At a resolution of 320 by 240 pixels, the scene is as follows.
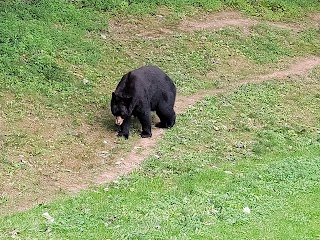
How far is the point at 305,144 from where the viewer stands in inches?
464

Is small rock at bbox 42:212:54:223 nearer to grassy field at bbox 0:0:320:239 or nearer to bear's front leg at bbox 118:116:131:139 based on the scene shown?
grassy field at bbox 0:0:320:239

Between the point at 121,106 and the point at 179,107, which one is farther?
the point at 179,107

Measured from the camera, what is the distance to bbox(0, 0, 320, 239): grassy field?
26.9ft

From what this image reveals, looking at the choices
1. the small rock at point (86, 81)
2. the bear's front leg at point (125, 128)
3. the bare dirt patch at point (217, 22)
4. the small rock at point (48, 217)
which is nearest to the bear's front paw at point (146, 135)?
the bear's front leg at point (125, 128)

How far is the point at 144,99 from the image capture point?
11.3 m

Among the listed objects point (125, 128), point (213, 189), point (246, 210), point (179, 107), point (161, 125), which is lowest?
point (179, 107)

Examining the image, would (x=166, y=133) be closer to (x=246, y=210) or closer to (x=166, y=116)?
(x=166, y=116)

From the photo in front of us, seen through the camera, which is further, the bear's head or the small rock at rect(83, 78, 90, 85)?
the small rock at rect(83, 78, 90, 85)

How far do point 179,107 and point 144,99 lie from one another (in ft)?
6.43

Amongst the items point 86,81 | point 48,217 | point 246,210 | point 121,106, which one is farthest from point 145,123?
point 48,217

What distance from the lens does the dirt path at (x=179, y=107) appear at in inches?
389

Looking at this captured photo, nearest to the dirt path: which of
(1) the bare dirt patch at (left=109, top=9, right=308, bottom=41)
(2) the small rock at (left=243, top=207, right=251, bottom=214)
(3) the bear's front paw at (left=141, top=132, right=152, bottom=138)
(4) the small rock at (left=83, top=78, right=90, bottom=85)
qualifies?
(3) the bear's front paw at (left=141, top=132, right=152, bottom=138)

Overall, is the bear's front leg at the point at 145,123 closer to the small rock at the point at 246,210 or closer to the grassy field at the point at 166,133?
the grassy field at the point at 166,133

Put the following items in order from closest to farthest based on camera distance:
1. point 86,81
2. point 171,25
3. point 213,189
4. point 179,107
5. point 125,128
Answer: point 213,189 → point 125,128 → point 179,107 → point 86,81 → point 171,25
